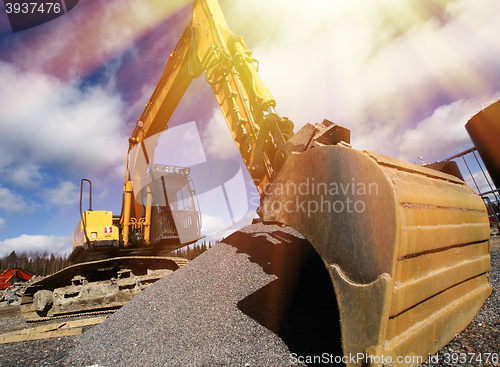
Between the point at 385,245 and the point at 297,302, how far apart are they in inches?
60.8

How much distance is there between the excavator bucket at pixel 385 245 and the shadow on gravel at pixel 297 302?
2.15 ft

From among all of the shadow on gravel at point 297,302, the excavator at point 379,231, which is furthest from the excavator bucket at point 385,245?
the shadow on gravel at point 297,302

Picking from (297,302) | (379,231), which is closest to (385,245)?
(379,231)

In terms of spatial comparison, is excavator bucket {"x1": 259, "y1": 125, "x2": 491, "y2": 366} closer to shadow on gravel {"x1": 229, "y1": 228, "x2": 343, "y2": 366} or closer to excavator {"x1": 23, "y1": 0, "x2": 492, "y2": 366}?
excavator {"x1": 23, "y1": 0, "x2": 492, "y2": 366}

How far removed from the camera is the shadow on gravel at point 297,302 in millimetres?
1937

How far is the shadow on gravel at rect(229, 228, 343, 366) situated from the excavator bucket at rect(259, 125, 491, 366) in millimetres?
654

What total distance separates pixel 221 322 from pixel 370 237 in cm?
181

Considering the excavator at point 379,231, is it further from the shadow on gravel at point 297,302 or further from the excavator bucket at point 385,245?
the shadow on gravel at point 297,302

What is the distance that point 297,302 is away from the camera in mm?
2465

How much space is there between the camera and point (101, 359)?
2.39 m

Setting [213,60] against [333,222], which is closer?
[333,222]

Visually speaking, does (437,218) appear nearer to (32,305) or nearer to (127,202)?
(127,202)

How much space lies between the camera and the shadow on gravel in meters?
1.94

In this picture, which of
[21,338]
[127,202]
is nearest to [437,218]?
[21,338]
